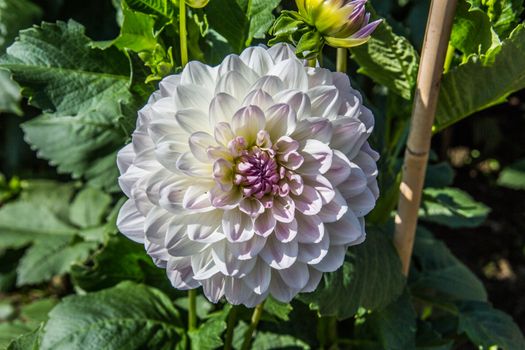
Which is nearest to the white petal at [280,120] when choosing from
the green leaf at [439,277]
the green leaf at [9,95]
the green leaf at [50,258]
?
the green leaf at [439,277]

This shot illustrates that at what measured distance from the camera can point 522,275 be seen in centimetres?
197

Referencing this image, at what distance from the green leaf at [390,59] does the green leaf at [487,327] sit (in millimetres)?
408

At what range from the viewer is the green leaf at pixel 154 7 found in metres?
0.88

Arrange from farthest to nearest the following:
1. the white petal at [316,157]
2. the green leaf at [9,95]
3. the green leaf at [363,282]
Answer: the green leaf at [9,95], the green leaf at [363,282], the white petal at [316,157]

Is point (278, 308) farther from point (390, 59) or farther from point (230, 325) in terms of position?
point (390, 59)

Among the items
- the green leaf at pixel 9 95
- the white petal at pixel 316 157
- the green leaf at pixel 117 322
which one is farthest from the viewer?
the green leaf at pixel 9 95

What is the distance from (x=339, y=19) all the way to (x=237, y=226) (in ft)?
0.84

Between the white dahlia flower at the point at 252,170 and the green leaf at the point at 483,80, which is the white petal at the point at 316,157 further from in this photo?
the green leaf at the point at 483,80

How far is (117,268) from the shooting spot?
1171 mm

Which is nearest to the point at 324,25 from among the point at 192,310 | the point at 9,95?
the point at 192,310

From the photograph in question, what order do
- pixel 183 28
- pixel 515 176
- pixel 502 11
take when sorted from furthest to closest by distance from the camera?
pixel 515 176 → pixel 502 11 → pixel 183 28

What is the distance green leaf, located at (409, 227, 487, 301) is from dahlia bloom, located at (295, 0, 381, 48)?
68 centimetres

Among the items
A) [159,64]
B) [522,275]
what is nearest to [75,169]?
[159,64]

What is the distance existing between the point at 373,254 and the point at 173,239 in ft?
1.23
